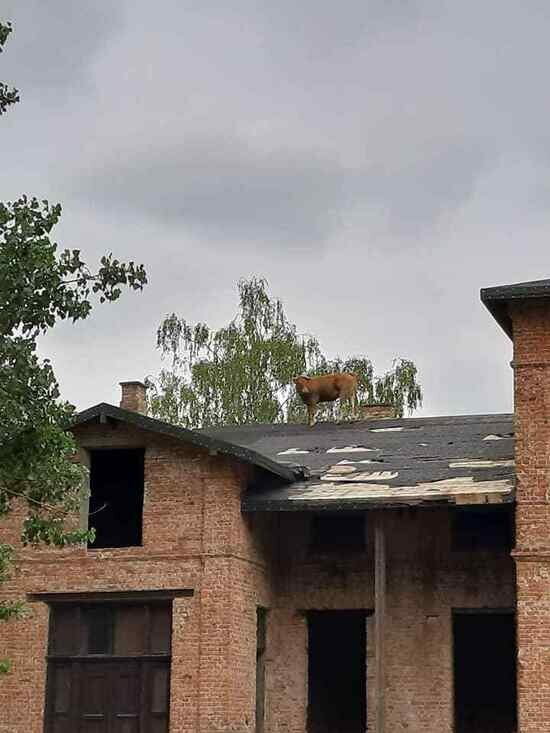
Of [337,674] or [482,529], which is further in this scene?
[337,674]

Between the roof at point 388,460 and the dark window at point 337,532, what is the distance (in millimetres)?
971

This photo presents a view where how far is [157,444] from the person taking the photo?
21.8 metres

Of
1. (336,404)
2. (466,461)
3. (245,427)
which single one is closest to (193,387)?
(336,404)

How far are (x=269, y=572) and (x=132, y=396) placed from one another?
20.3 ft

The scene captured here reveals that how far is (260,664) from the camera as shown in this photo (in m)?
22.2

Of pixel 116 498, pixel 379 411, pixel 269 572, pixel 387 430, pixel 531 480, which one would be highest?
pixel 379 411

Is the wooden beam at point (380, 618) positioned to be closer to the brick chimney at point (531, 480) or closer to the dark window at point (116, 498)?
the brick chimney at point (531, 480)

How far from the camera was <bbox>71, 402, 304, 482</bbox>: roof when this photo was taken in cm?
2059

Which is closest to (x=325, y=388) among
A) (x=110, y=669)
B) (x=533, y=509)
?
(x=533, y=509)

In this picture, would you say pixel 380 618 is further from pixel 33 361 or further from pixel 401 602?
pixel 33 361

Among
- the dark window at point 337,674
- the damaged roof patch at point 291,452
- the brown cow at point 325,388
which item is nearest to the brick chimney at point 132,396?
the brown cow at point 325,388

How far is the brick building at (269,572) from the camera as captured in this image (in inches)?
784

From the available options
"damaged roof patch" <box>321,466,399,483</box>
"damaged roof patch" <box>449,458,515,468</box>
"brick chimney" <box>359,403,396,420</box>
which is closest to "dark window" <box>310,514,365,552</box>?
"damaged roof patch" <box>321,466,399,483</box>

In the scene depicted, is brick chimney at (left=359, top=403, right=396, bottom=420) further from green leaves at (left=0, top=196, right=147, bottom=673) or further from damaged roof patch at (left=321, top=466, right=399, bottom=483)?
green leaves at (left=0, top=196, right=147, bottom=673)
